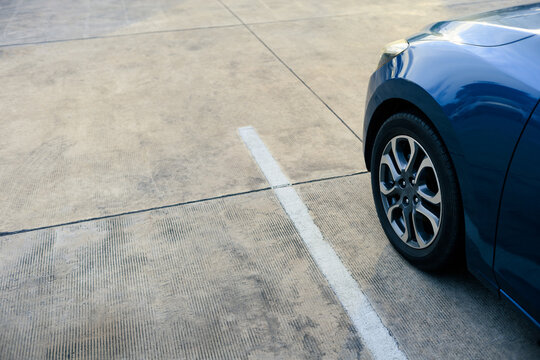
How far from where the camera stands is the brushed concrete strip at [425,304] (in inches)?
93.4

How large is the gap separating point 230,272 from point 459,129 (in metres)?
1.43

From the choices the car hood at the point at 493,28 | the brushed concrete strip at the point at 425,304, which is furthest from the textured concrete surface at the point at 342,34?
the car hood at the point at 493,28

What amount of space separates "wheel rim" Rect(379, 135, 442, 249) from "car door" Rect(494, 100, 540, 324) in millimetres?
415

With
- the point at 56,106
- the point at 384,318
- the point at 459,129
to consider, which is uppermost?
the point at 459,129

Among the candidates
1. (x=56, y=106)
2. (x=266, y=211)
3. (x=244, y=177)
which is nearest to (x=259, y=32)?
(x=56, y=106)

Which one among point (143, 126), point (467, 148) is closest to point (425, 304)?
point (467, 148)

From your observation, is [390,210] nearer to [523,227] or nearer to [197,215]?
[523,227]

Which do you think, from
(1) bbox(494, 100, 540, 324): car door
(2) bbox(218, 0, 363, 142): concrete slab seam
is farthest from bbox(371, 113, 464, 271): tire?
(2) bbox(218, 0, 363, 142): concrete slab seam

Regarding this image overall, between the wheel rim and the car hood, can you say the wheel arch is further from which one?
the car hood

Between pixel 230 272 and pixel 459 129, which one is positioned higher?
pixel 459 129

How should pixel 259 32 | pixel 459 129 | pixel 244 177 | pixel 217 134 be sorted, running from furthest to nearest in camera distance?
pixel 259 32 < pixel 217 134 < pixel 244 177 < pixel 459 129

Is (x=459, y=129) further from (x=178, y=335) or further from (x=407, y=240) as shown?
(x=178, y=335)

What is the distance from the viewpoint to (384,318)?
2551 millimetres

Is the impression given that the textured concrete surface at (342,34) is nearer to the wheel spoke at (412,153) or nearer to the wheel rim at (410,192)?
the wheel rim at (410,192)
